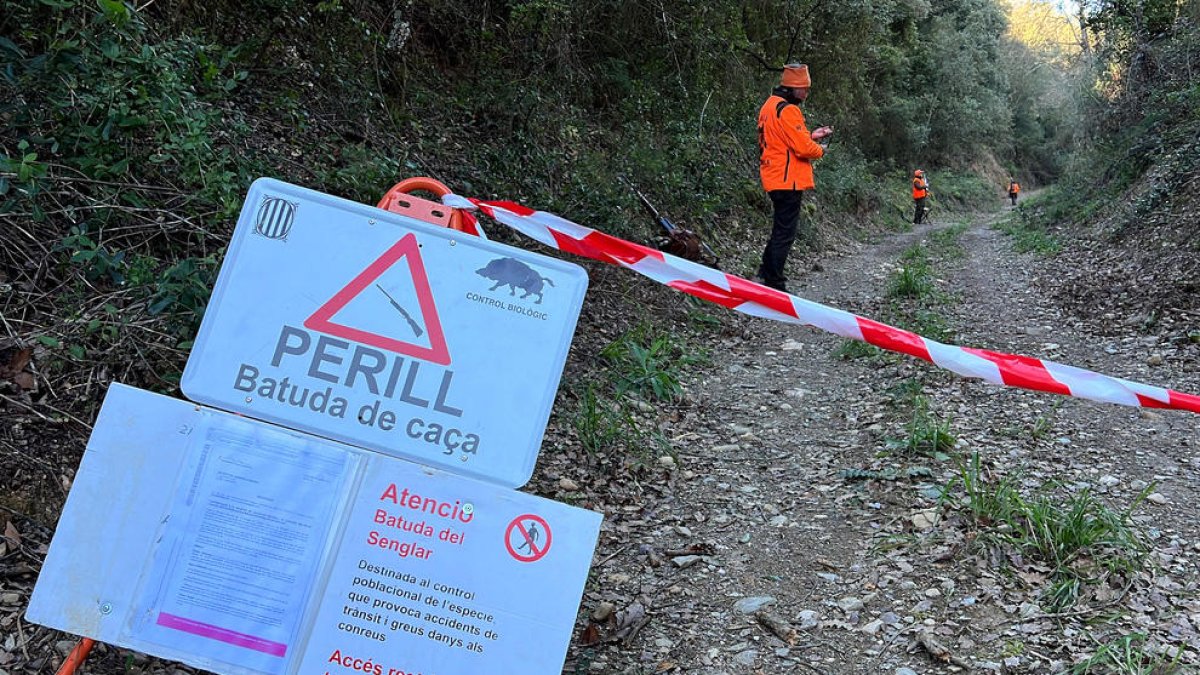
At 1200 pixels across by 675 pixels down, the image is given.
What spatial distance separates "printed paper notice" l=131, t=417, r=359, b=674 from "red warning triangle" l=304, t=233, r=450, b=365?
0.28m

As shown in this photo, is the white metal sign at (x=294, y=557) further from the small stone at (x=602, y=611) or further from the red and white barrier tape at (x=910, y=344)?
the small stone at (x=602, y=611)

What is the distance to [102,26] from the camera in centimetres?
372

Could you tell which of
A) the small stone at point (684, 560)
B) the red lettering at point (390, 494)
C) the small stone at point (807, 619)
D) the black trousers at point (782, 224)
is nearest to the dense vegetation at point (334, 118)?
the black trousers at point (782, 224)

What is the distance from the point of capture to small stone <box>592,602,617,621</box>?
3.10 metres

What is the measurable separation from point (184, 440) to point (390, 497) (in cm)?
51

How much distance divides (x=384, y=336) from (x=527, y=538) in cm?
60

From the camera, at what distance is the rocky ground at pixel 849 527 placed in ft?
9.21

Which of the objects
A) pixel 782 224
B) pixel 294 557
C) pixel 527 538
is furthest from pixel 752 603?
pixel 782 224

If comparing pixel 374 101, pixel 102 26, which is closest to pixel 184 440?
pixel 102 26

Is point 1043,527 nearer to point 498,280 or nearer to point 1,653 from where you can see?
point 498,280

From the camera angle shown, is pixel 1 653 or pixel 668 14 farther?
pixel 668 14

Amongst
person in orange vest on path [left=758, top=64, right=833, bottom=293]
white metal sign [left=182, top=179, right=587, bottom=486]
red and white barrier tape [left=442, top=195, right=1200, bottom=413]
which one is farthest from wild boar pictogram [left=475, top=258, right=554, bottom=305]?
person in orange vest on path [left=758, top=64, right=833, bottom=293]

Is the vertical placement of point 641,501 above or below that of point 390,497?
above

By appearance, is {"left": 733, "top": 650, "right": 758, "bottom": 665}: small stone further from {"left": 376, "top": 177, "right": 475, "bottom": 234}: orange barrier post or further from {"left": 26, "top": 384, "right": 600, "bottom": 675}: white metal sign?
{"left": 376, "top": 177, "right": 475, "bottom": 234}: orange barrier post
